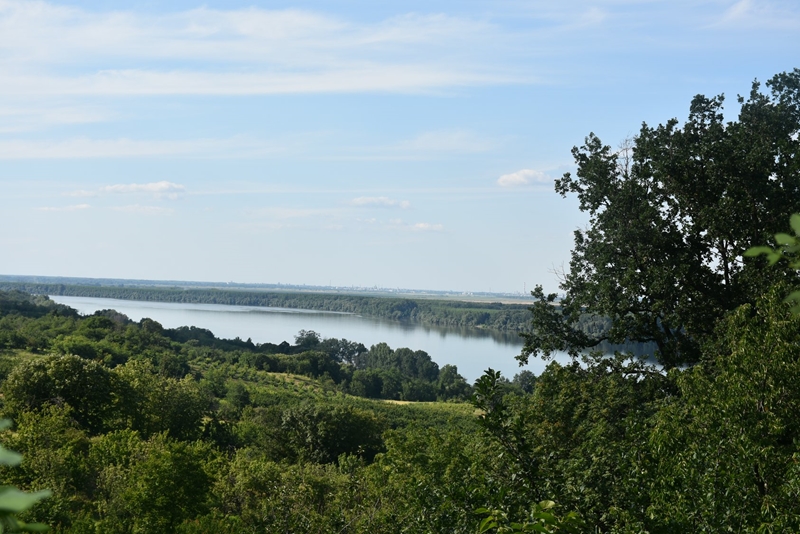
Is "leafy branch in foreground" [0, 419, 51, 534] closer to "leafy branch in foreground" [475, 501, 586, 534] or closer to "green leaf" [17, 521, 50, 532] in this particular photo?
"green leaf" [17, 521, 50, 532]

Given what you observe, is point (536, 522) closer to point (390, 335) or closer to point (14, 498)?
point (14, 498)

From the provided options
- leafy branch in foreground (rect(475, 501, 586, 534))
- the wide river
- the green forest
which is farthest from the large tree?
the wide river

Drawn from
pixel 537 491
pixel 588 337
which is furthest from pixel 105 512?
pixel 537 491

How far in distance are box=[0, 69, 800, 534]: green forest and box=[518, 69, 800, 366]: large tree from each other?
0.16 ft

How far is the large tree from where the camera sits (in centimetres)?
1467

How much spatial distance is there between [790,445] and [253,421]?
126ft

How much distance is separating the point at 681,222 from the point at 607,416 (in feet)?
15.6

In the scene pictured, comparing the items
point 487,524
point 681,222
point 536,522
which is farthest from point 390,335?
point 536,522

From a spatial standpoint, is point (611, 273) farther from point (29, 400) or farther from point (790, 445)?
point (29, 400)

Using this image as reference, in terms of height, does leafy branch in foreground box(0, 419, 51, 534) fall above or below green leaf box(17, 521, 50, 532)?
above

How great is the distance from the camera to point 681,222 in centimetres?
1609

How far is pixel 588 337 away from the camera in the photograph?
17.2 m

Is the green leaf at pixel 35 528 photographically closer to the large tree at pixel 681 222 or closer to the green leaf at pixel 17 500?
the green leaf at pixel 17 500

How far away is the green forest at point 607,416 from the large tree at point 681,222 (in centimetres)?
5
